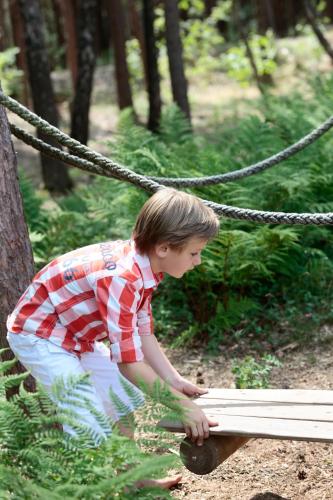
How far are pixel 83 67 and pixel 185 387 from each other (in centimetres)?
822

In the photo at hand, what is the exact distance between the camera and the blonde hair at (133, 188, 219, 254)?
9.69 ft

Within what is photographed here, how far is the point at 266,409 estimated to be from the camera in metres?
3.24

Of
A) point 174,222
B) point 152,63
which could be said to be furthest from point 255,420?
point 152,63

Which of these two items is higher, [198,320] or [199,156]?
[199,156]

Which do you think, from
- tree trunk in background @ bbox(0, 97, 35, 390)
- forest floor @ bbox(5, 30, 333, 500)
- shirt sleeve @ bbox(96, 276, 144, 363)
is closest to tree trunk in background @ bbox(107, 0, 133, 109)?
forest floor @ bbox(5, 30, 333, 500)

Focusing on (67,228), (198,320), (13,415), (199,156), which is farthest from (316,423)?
(67,228)

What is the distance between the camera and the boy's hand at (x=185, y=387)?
10.9 ft

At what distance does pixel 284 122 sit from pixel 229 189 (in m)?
1.73

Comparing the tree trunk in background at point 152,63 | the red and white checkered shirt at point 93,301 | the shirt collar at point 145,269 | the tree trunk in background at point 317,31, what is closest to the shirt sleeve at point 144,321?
the red and white checkered shirt at point 93,301

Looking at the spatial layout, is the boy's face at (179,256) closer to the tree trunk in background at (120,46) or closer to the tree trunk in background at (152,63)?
the tree trunk in background at (152,63)

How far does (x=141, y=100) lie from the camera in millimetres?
19062

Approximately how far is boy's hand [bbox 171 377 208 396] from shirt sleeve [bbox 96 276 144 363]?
0.43m

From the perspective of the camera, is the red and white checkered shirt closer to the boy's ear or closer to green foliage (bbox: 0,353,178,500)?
the boy's ear

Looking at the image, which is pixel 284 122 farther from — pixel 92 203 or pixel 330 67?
pixel 330 67
